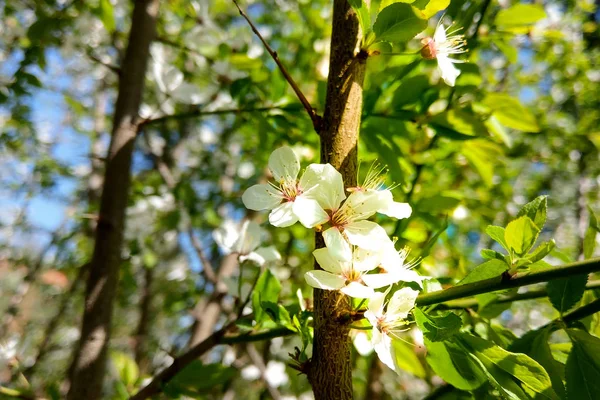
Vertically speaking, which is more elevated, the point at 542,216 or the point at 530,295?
the point at 542,216

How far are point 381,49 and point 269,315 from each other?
30 centimetres

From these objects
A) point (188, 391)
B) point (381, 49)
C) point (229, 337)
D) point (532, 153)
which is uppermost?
point (381, 49)

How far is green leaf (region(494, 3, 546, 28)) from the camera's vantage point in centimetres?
77

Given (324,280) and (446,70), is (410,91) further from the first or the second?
(324,280)

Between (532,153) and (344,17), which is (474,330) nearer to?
(344,17)

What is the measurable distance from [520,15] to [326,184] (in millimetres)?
537

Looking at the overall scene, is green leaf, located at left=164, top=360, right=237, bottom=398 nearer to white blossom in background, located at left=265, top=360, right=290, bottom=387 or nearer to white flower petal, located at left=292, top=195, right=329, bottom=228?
white flower petal, located at left=292, top=195, right=329, bottom=228

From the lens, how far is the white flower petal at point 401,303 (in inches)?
17.6

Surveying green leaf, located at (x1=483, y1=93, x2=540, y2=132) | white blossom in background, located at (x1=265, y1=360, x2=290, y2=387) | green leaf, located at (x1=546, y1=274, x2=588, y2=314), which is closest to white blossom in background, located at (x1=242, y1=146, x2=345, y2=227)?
green leaf, located at (x1=546, y1=274, x2=588, y2=314)

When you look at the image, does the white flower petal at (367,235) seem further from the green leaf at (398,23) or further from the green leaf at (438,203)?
the green leaf at (438,203)

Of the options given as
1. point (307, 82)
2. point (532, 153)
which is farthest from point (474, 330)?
point (532, 153)

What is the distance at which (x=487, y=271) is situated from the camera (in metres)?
0.44

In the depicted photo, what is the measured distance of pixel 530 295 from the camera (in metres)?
0.53

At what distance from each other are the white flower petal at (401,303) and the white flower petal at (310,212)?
0.31 feet
